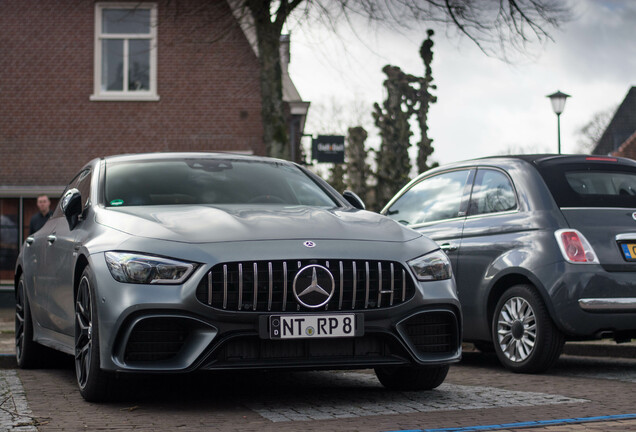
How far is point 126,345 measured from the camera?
549 centimetres

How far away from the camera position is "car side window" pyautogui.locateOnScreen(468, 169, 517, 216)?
8398 millimetres

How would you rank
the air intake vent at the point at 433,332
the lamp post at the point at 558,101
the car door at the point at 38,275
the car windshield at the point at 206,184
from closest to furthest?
the air intake vent at the point at 433,332 → the car windshield at the point at 206,184 → the car door at the point at 38,275 → the lamp post at the point at 558,101

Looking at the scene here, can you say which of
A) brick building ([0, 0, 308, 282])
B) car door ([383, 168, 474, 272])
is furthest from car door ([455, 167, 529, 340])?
brick building ([0, 0, 308, 282])

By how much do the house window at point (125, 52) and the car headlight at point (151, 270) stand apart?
1747cm

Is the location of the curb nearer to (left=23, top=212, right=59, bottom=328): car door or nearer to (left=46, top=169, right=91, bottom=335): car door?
(left=23, top=212, right=59, bottom=328): car door

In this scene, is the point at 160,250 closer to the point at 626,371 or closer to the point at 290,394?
the point at 290,394

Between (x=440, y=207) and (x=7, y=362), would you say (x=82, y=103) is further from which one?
(x=440, y=207)

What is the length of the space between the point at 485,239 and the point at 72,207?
3453 millimetres

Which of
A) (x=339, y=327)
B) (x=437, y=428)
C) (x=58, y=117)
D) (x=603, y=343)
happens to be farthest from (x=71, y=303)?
(x=58, y=117)

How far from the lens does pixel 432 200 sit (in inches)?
373

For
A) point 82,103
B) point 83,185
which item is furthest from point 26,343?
point 82,103

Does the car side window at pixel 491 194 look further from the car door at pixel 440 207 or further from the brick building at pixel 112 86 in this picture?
the brick building at pixel 112 86

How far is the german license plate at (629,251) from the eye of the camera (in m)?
7.68

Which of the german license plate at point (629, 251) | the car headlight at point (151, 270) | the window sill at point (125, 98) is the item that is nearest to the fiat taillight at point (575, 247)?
the german license plate at point (629, 251)
